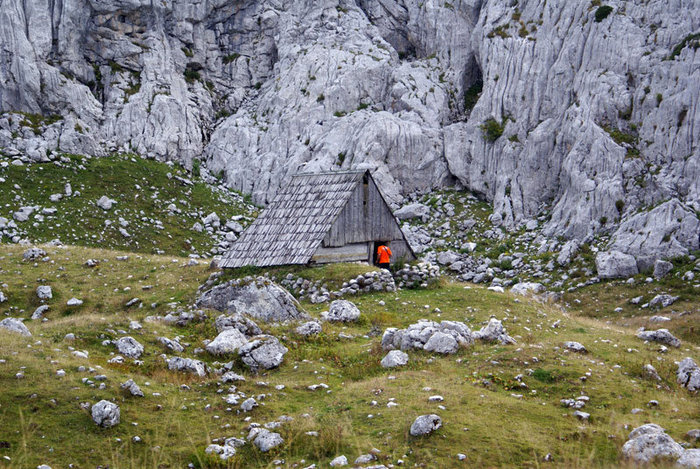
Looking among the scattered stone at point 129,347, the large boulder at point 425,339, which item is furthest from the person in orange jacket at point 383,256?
the scattered stone at point 129,347

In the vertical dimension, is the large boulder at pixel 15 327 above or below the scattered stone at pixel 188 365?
above

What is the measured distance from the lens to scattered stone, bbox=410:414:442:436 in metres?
12.8

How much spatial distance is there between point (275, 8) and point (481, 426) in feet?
213

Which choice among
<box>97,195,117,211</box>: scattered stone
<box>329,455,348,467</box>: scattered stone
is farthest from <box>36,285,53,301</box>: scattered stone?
<box>329,455,348,467</box>: scattered stone

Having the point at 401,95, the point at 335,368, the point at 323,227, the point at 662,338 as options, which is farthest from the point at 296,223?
the point at 401,95

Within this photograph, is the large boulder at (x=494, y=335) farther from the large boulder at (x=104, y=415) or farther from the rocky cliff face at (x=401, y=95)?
the rocky cliff face at (x=401, y=95)

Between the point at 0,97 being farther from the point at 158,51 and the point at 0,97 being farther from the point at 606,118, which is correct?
the point at 606,118

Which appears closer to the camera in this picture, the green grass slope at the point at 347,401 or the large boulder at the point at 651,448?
the large boulder at the point at 651,448

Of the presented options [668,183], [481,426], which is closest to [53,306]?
[481,426]

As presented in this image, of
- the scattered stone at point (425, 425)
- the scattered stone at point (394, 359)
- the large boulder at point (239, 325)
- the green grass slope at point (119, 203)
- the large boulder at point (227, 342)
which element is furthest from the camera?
the green grass slope at point (119, 203)

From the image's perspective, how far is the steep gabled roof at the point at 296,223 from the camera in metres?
32.7

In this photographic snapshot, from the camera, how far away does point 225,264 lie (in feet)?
110

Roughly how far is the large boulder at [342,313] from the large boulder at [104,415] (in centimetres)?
1151

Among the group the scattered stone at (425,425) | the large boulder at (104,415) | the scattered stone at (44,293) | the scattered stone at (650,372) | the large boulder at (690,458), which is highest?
the large boulder at (690,458)
